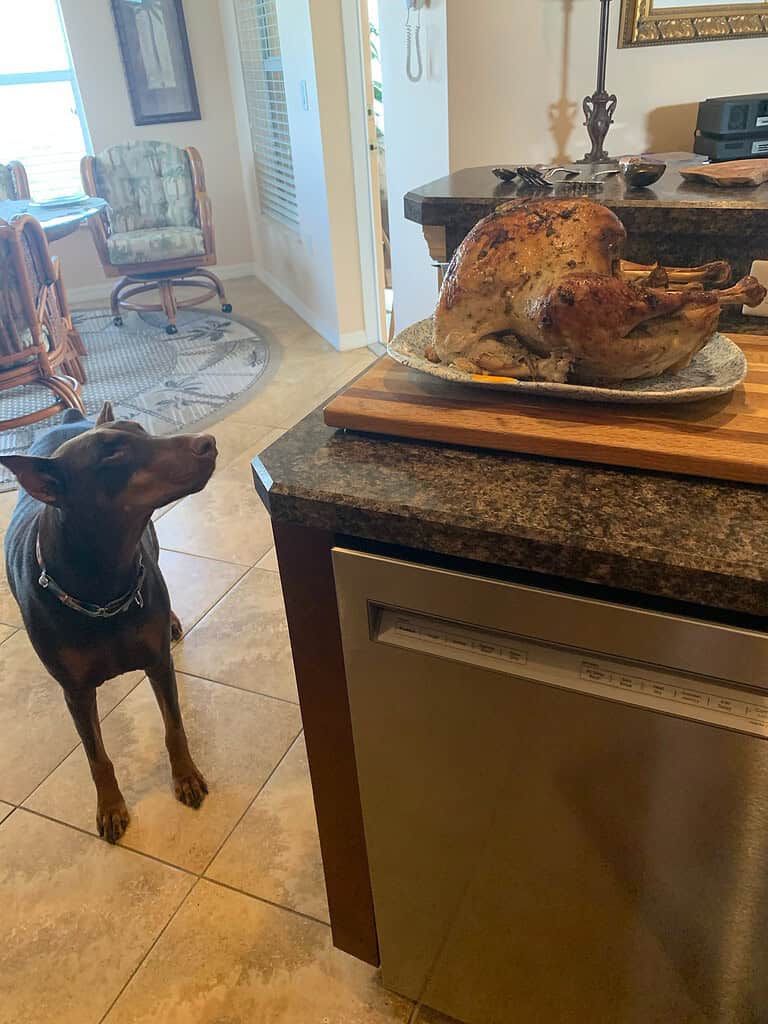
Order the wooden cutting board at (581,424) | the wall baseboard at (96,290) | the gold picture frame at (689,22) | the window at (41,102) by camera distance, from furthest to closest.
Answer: the wall baseboard at (96,290), the window at (41,102), the gold picture frame at (689,22), the wooden cutting board at (581,424)

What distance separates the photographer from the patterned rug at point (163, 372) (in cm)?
344

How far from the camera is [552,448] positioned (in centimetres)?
79

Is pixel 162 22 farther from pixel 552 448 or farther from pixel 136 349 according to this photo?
pixel 552 448

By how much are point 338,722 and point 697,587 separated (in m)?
0.52

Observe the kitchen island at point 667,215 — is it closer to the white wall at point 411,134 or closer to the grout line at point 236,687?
the grout line at point 236,687

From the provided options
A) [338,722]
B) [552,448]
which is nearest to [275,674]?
[338,722]

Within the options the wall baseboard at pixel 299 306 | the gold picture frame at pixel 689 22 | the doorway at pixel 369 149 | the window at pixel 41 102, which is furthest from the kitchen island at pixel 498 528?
the window at pixel 41 102

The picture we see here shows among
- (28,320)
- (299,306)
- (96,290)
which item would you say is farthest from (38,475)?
(96,290)

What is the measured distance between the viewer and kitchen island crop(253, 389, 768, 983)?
647 mm

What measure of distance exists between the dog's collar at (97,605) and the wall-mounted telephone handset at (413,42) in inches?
84.0

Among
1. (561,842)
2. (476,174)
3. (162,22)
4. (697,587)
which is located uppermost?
(162,22)

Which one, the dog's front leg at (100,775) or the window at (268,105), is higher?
the window at (268,105)

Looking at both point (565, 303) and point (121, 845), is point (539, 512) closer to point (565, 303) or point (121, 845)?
point (565, 303)

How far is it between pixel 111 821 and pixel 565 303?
138 cm
